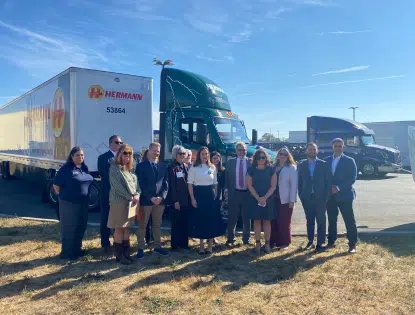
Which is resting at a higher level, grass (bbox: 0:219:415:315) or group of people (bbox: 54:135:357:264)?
group of people (bbox: 54:135:357:264)

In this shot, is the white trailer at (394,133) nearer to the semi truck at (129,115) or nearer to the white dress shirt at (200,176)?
the semi truck at (129,115)

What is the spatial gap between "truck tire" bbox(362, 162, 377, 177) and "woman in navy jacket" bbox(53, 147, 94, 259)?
54.2ft

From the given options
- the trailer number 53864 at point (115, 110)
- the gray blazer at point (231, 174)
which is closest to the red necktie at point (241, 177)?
the gray blazer at point (231, 174)

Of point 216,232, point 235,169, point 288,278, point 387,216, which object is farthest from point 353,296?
point 387,216

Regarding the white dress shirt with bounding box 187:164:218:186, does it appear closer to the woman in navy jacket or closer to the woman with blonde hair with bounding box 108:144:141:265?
the woman with blonde hair with bounding box 108:144:141:265

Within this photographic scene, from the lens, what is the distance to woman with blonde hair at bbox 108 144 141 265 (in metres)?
4.91

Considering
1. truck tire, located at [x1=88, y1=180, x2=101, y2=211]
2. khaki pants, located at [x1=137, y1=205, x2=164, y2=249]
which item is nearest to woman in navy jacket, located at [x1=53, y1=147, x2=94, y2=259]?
khaki pants, located at [x1=137, y1=205, x2=164, y2=249]

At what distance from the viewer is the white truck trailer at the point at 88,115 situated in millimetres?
8250

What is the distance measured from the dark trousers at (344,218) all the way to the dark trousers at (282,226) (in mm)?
690

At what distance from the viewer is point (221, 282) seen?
4434 millimetres

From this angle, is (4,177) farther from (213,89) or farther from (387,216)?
(387,216)

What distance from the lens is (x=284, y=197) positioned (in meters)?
5.70

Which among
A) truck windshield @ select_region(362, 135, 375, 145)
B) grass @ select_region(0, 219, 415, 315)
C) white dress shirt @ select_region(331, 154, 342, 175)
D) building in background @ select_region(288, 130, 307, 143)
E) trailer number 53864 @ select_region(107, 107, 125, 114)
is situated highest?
building in background @ select_region(288, 130, 307, 143)

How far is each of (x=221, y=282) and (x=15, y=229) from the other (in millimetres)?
5050
